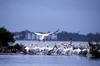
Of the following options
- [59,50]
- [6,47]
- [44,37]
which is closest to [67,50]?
[59,50]

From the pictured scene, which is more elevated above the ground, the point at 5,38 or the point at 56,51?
the point at 5,38

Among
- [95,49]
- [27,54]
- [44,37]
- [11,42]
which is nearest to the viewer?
[95,49]

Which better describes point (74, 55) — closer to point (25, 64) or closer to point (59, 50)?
point (59, 50)

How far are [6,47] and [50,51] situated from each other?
8.98 meters

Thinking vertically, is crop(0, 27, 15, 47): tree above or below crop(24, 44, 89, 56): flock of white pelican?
above

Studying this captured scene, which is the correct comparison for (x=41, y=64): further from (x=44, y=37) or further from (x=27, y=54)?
(x=44, y=37)

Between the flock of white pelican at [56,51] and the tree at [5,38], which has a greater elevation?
the tree at [5,38]

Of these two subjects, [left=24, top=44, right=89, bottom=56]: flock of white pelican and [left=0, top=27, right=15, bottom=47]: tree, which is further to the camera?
[left=0, top=27, right=15, bottom=47]: tree

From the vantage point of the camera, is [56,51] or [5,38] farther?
[5,38]

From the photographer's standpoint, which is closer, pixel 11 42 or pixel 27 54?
pixel 27 54

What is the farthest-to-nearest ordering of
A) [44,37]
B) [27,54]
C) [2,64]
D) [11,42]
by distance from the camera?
[44,37]
[11,42]
[27,54]
[2,64]

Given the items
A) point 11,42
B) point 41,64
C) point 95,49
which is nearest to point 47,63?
point 41,64

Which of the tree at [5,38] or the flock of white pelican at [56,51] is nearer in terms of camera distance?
the flock of white pelican at [56,51]

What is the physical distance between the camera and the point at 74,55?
472ft
